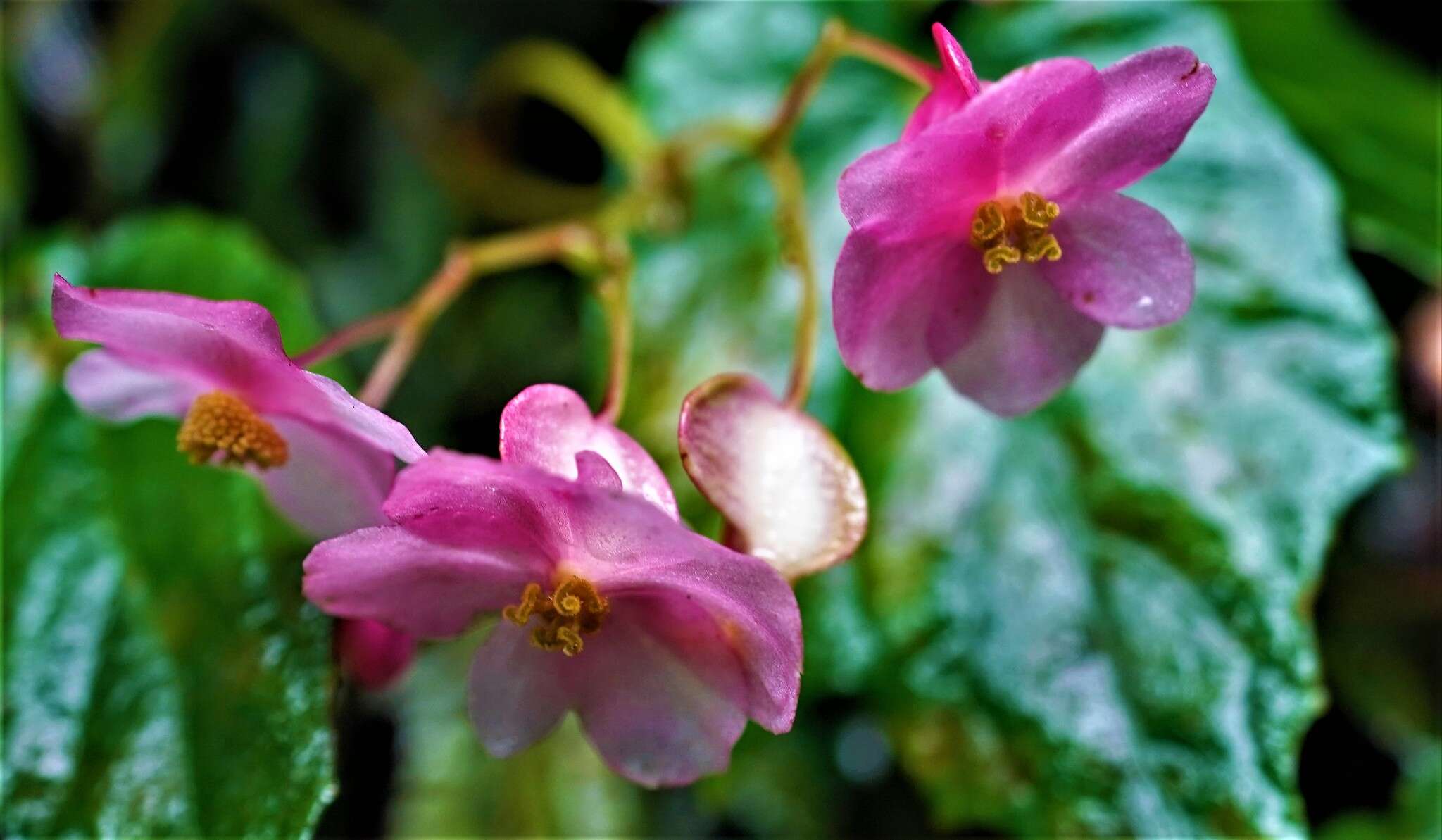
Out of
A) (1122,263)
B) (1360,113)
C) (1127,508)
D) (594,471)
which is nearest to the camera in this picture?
(594,471)

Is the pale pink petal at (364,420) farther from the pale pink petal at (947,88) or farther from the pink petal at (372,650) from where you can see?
the pale pink petal at (947,88)

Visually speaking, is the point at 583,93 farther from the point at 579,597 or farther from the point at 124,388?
the point at 579,597

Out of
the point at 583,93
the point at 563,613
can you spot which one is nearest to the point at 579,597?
the point at 563,613

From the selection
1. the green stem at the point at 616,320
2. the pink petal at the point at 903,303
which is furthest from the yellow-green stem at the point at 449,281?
the pink petal at the point at 903,303

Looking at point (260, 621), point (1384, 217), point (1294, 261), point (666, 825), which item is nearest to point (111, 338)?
point (260, 621)

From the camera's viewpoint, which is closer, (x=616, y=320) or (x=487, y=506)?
(x=487, y=506)
